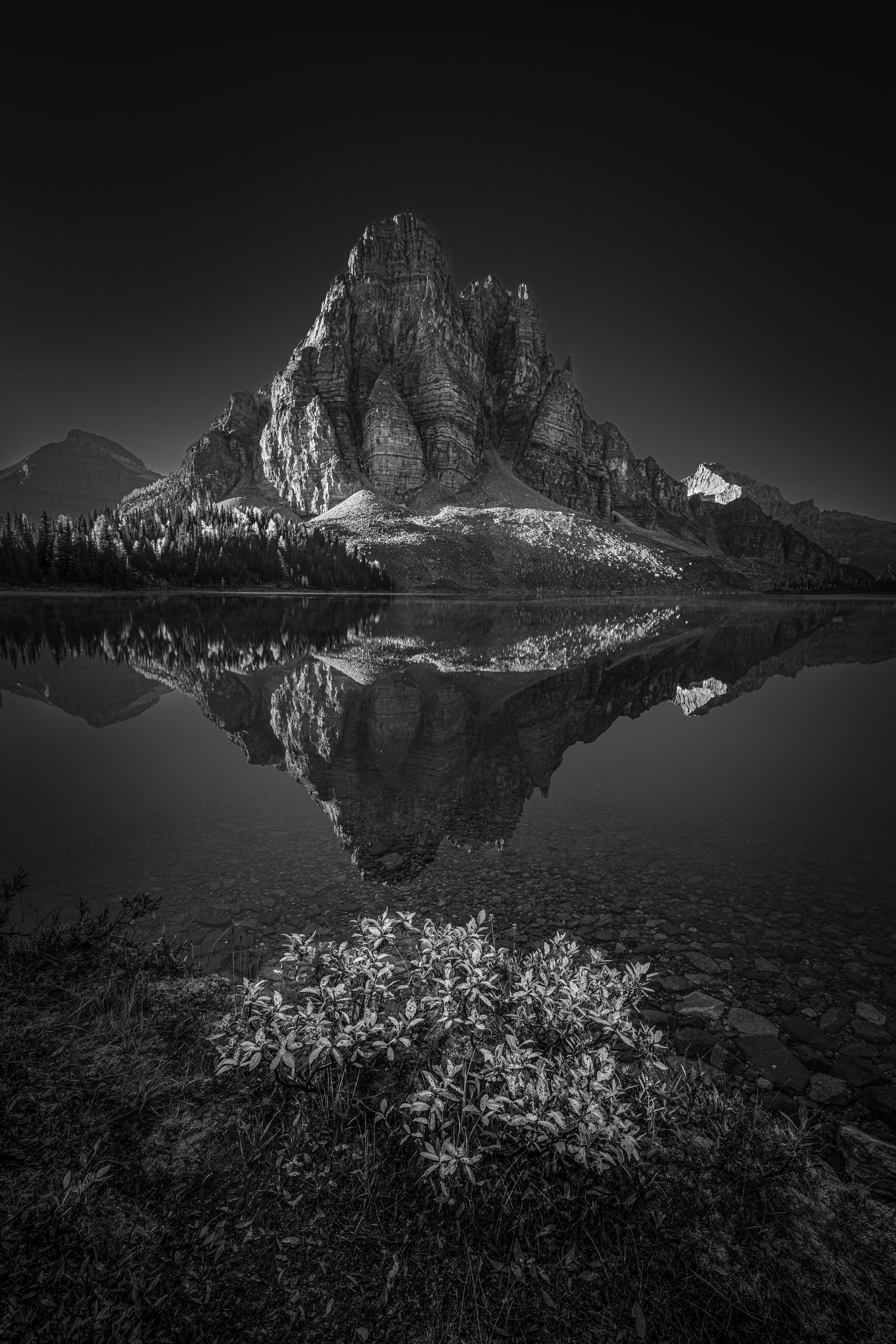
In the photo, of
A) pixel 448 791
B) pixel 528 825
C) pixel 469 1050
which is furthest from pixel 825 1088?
pixel 448 791

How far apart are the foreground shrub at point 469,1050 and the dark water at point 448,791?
9.73 ft

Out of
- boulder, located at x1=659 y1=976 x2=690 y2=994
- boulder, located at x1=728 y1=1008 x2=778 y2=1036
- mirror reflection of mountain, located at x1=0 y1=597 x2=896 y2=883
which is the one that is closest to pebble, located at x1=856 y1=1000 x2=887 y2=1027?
boulder, located at x1=728 y1=1008 x2=778 y2=1036

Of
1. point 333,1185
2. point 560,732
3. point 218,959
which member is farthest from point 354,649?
point 333,1185

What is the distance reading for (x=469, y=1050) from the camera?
16.3 feet

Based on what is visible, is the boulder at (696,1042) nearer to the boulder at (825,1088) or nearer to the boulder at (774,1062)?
the boulder at (774,1062)

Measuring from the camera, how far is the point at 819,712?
2617cm

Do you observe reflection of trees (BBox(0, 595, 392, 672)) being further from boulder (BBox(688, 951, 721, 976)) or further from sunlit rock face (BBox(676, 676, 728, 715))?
boulder (BBox(688, 951, 721, 976))

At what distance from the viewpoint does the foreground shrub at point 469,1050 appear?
3.99 meters

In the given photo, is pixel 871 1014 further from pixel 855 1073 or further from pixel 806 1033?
pixel 855 1073

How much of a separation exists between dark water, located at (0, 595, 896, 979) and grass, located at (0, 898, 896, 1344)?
151 inches

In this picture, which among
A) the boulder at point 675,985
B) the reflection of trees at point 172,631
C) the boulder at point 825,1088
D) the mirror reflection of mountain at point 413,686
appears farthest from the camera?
the reflection of trees at point 172,631

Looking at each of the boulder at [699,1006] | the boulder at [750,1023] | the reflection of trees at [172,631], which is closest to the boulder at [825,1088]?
the boulder at [750,1023]

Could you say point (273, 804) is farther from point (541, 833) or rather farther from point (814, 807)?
point (814, 807)

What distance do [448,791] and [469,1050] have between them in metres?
10.2
